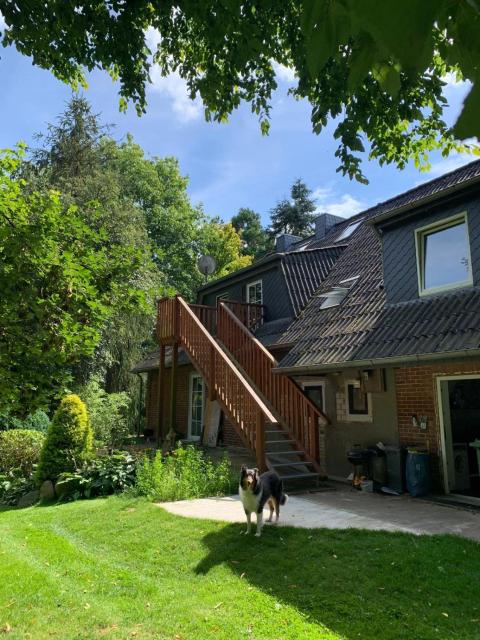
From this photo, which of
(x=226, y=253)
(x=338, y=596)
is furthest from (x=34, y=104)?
(x=226, y=253)

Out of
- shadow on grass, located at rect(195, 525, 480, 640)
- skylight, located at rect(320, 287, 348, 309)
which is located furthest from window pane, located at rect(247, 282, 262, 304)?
shadow on grass, located at rect(195, 525, 480, 640)

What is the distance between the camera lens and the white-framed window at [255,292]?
49.5 feet

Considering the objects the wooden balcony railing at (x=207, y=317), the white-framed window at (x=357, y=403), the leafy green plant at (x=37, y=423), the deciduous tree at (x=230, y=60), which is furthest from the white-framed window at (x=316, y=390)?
the leafy green plant at (x=37, y=423)

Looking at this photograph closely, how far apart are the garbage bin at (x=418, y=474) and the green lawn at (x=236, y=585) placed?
2.49m

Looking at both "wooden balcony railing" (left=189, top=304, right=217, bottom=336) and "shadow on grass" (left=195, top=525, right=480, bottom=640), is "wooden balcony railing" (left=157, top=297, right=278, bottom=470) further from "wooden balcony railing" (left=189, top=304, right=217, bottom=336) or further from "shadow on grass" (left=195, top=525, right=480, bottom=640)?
"shadow on grass" (left=195, top=525, right=480, bottom=640)

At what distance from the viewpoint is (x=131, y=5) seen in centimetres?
434

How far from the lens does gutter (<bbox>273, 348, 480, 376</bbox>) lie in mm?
6465

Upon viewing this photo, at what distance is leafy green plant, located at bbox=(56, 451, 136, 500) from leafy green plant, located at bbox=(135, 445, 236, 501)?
475mm

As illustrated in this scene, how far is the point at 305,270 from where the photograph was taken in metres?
14.0

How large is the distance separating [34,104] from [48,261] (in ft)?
12.6

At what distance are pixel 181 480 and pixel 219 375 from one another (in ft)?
9.05

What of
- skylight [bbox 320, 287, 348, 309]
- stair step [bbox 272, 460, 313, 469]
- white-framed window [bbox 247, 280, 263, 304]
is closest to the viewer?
stair step [bbox 272, 460, 313, 469]

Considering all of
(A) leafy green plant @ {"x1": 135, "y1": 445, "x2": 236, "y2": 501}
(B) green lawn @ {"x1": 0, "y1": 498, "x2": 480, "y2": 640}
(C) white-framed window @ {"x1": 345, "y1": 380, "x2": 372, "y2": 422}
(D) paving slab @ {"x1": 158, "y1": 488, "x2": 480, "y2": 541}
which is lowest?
(B) green lawn @ {"x1": 0, "y1": 498, "x2": 480, "y2": 640}

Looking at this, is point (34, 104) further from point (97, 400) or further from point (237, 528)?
point (97, 400)
